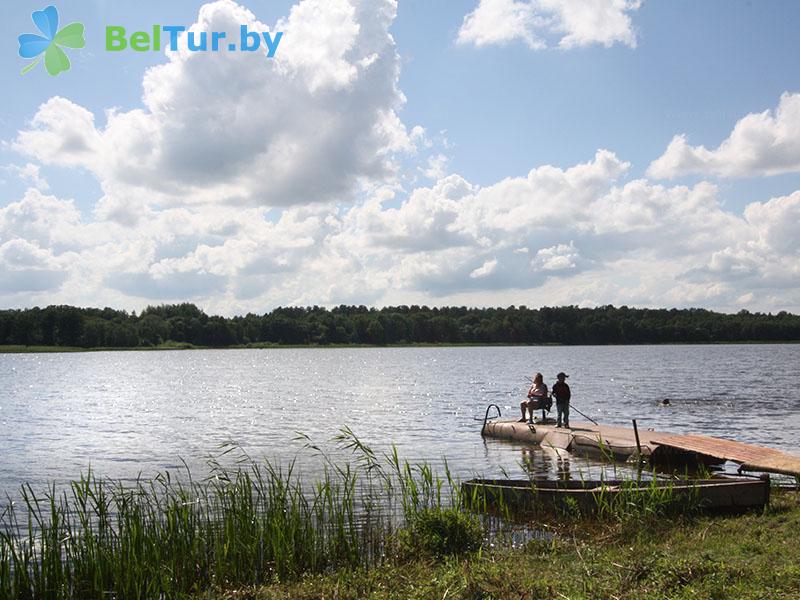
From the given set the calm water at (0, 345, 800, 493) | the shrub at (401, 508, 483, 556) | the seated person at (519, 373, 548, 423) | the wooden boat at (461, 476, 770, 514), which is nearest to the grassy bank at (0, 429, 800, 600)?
the shrub at (401, 508, 483, 556)

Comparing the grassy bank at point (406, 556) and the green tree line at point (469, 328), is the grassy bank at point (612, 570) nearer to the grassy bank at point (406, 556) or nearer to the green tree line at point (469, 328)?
the grassy bank at point (406, 556)

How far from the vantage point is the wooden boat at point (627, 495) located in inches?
502

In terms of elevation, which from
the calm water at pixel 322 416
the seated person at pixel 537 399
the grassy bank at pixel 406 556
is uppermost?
the seated person at pixel 537 399

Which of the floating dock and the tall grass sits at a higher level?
the tall grass

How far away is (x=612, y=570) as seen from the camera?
30.4 feet

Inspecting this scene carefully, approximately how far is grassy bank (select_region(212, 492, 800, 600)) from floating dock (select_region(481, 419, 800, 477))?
3364mm

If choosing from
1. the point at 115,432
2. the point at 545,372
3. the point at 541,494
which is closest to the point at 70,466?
the point at 115,432

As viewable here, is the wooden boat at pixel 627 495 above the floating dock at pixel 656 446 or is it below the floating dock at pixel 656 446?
above

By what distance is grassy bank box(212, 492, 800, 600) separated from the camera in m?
8.57

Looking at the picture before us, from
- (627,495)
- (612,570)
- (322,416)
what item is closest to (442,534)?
(612,570)

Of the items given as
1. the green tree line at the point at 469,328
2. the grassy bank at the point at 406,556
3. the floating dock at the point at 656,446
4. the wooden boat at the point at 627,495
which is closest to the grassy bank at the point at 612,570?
the grassy bank at the point at 406,556

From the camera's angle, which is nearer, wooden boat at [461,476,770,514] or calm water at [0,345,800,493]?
wooden boat at [461,476,770,514]

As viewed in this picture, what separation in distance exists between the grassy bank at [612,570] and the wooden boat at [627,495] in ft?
2.13

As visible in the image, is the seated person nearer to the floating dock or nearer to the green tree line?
the floating dock
